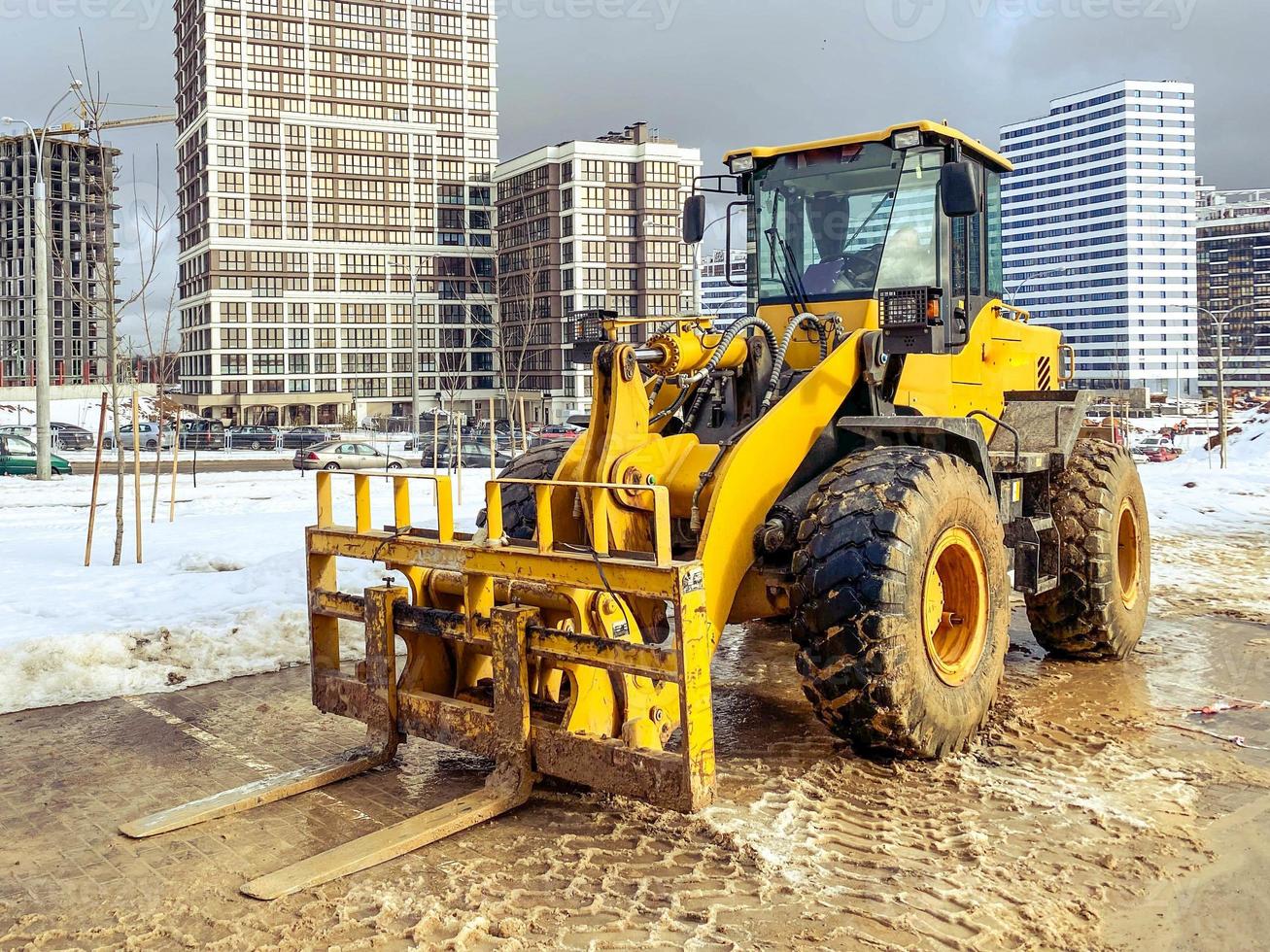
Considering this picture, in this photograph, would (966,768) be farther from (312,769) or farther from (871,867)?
(312,769)

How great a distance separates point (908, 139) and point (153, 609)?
280 inches

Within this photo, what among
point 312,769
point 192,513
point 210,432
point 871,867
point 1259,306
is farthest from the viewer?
point 1259,306

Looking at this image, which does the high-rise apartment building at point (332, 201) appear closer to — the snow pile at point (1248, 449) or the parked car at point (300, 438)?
the parked car at point (300, 438)

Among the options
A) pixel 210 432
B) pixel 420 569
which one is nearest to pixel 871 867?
pixel 420 569

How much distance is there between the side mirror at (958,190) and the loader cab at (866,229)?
0.29 meters

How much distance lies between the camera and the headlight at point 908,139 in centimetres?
757

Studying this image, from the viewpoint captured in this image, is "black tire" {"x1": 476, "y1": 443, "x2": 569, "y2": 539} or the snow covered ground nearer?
"black tire" {"x1": 476, "y1": 443, "x2": 569, "y2": 539}

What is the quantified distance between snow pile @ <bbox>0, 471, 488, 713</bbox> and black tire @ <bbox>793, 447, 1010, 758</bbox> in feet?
15.6

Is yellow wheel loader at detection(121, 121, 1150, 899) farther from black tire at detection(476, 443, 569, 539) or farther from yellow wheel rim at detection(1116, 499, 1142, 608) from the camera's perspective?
yellow wheel rim at detection(1116, 499, 1142, 608)

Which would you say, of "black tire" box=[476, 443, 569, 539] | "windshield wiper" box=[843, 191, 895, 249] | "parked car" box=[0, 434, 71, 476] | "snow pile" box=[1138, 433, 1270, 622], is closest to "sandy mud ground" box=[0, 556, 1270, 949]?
"black tire" box=[476, 443, 569, 539]

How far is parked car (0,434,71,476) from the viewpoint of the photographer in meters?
35.2

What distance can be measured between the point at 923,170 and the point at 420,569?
13.3ft

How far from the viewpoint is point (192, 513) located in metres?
21.7

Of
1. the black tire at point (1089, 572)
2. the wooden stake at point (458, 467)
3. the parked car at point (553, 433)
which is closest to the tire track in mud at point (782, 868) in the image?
the black tire at point (1089, 572)
